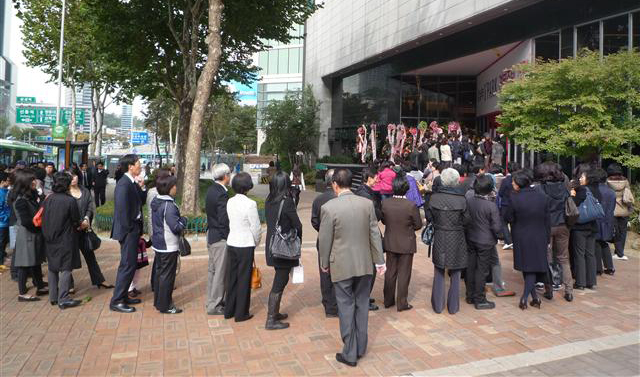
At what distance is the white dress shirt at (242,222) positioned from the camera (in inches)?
201

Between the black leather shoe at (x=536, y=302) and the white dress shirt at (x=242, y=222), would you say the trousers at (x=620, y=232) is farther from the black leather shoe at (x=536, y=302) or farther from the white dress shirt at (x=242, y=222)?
the white dress shirt at (x=242, y=222)

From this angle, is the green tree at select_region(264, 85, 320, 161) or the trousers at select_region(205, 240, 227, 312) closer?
the trousers at select_region(205, 240, 227, 312)

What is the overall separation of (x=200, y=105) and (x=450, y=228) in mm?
7592

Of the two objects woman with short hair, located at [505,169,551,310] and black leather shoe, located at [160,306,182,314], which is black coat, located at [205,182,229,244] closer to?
black leather shoe, located at [160,306,182,314]

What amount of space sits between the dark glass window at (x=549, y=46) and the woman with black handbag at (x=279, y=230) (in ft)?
52.5

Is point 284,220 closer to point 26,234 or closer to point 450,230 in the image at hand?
point 450,230

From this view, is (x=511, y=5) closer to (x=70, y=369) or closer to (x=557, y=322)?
(x=557, y=322)

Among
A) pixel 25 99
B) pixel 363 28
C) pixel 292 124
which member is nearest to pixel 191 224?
pixel 363 28

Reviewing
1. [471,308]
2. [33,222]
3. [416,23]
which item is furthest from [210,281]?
[416,23]

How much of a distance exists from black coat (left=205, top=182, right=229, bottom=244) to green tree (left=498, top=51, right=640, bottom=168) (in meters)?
9.78

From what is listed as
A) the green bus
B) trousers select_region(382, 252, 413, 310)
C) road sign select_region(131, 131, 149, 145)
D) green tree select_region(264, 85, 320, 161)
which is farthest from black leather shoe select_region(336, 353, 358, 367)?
road sign select_region(131, 131, 149, 145)

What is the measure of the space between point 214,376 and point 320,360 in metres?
0.97

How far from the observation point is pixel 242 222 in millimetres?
5113

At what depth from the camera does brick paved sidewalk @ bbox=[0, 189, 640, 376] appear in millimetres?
4219
